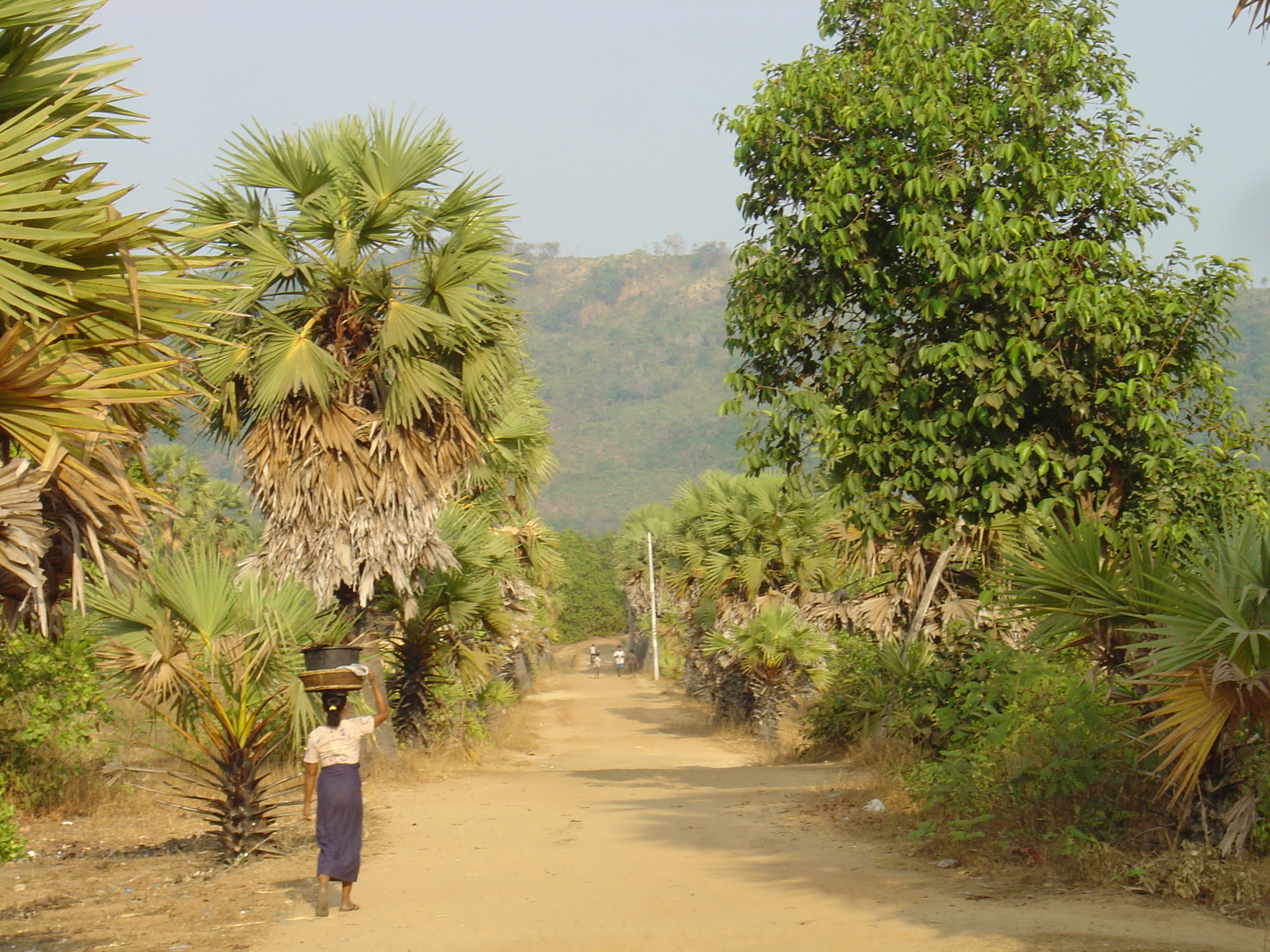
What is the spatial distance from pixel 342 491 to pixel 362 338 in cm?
193

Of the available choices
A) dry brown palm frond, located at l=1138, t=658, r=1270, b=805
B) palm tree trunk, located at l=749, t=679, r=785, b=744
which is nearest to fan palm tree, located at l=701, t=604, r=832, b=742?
palm tree trunk, located at l=749, t=679, r=785, b=744

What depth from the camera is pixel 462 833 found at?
35.2ft

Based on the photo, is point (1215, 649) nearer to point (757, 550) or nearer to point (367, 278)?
point (367, 278)

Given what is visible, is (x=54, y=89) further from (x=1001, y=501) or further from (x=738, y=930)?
(x=1001, y=501)

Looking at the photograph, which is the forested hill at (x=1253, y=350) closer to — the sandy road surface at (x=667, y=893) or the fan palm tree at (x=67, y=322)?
the sandy road surface at (x=667, y=893)

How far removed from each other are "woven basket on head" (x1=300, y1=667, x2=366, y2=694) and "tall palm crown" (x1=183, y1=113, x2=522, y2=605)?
237 inches

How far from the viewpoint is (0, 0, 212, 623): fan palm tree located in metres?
5.05

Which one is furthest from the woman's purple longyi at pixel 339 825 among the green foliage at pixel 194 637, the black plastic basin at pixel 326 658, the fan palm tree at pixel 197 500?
the fan palm tree at pixel 197 500

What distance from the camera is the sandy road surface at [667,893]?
6301 millimetres

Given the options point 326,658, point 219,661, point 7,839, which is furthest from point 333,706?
point 7,839

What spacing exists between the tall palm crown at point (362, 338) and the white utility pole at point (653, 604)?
3143 cm

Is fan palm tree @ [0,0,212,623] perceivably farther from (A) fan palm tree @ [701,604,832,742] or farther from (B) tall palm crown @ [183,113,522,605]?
(A) fan palm tree @ [701,604,832,742]


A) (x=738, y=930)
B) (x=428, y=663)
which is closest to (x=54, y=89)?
(x=738, y=930)

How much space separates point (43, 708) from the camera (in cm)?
1068
